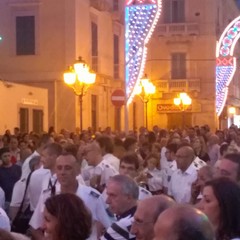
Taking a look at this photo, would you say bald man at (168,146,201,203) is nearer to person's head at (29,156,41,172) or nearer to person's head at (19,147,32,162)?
person's head at (29,156,41,172)

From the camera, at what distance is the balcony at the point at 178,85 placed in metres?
45.3

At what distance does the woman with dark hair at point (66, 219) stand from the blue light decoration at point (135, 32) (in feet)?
48.4

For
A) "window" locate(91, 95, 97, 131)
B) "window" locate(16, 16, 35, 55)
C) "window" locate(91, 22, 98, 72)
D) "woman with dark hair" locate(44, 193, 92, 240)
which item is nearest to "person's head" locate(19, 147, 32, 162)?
"woman with dark hair" locate(44, 193, 92, 240)

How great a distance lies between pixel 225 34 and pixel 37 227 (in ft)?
88.7

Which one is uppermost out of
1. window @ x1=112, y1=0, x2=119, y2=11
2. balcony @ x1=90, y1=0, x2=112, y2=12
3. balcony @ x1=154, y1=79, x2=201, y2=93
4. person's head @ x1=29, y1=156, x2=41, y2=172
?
window @ x1=112, y1=0, x2=119, y2=11

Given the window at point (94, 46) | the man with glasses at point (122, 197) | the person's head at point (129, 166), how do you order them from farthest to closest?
the window at point (94, 46)
the person's head at point (129, 166)
the man with glasses at point (122, 197)

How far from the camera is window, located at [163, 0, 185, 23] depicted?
152 ft

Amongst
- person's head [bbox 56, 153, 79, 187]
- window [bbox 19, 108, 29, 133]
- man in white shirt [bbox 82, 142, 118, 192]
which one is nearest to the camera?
person's head [bbox 56, 153, 79, 187]

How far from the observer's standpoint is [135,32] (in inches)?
779

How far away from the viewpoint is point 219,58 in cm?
3400

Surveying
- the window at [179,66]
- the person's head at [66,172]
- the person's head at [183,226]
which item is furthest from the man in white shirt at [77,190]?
the window at [179,66]

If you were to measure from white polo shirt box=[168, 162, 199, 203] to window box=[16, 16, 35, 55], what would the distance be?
22.3m

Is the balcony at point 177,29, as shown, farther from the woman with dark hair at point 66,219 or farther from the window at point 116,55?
the woman with dark hair at point 66,219

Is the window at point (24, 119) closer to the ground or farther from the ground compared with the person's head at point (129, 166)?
farther from the ground
